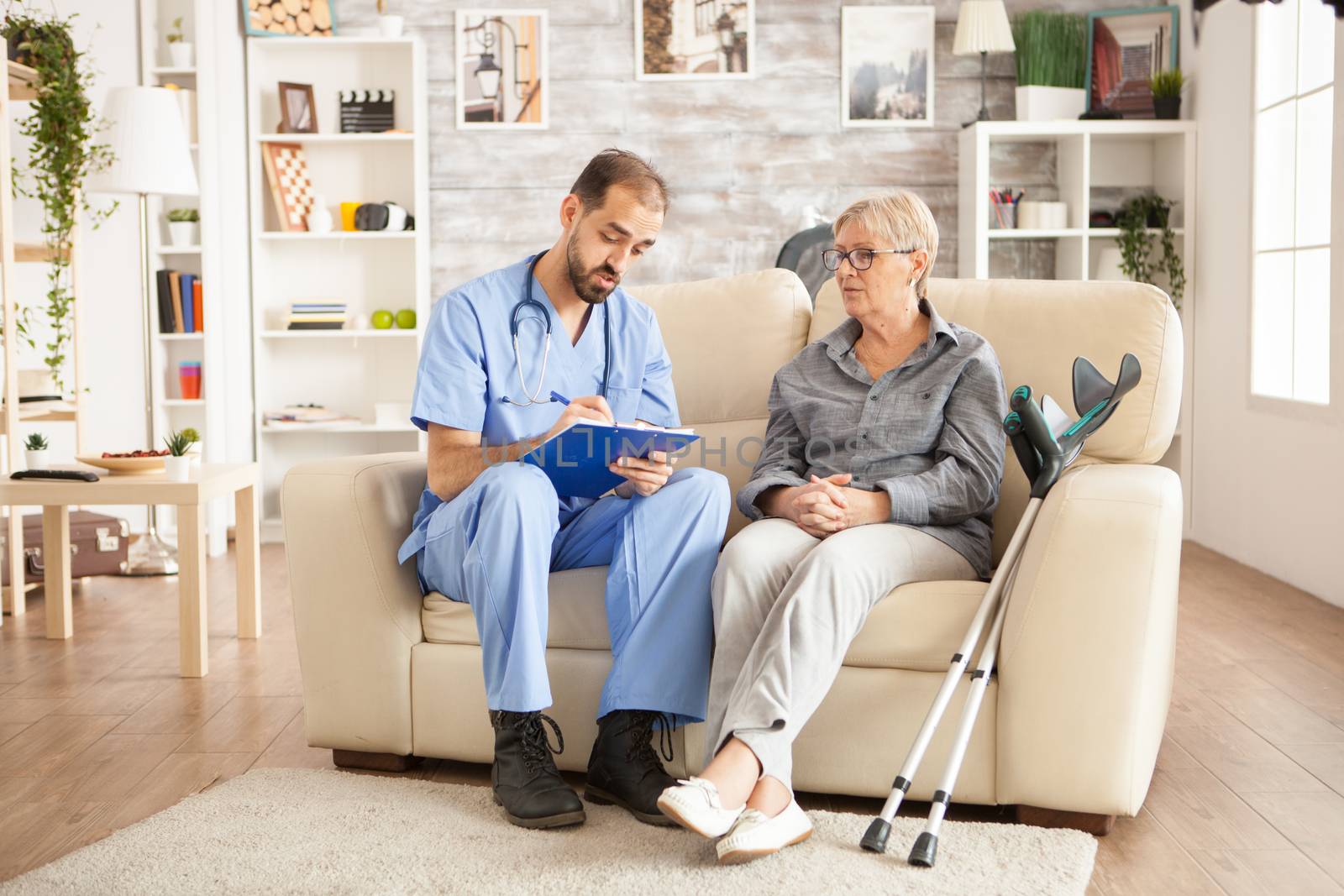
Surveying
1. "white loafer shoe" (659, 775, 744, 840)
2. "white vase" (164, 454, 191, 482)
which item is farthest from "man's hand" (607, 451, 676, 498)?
"white vase" (164, 454, 191, 482)

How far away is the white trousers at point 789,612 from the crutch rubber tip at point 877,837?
5.6 inches

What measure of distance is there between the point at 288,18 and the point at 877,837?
168 inches

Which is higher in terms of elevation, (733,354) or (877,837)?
(733,354)

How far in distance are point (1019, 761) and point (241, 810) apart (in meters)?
1.27

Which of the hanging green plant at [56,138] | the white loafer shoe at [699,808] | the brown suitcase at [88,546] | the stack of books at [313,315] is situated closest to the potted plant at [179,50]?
the hanging green plant at [56,138]

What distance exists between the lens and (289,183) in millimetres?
5012

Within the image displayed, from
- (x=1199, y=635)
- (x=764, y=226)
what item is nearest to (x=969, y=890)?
(x=1199, y=635)

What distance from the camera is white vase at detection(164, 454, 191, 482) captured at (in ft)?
10.1

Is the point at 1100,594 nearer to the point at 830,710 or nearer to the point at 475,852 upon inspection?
the point at 830,710

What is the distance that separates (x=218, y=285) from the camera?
15.7 ft

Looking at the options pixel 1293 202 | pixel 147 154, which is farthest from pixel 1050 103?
pixel 147 154

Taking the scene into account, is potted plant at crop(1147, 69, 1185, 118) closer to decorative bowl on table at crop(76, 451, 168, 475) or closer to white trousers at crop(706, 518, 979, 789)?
white trousers at crop(706, 518, 979, 789)

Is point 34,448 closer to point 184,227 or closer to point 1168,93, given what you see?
point 184,227

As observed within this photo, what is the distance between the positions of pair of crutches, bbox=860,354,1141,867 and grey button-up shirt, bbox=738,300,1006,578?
123mm
